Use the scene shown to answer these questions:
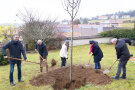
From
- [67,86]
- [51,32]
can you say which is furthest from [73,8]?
[51,32]

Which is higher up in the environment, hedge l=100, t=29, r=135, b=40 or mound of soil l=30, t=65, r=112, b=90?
hedge l=100, t=29, r=135, b=40

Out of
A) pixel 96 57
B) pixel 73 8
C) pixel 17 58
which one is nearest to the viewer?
pixel 73 8

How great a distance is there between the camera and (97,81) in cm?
526

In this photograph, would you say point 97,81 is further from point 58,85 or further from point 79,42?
point 79,42

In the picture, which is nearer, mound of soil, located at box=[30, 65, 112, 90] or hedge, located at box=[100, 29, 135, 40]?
mound of soil, located at box=[30, 65, 112, 90]

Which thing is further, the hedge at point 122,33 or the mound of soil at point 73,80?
the hedge at point 122,33

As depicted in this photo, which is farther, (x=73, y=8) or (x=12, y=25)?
(x=12, y=25)

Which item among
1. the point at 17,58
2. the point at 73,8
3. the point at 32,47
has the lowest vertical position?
the point at 32,47

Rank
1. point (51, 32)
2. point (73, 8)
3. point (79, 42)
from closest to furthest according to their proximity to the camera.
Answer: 1. point (73, 8)
2. point (51, 32)
3. point (79, 42)

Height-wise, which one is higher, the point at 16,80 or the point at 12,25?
the point at 12,25

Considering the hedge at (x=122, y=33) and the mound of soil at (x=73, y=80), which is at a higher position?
the hedge at (x=122, y=33)

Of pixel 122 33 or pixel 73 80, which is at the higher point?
pixel 122 33

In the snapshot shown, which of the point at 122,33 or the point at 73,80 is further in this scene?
the point at 122,33

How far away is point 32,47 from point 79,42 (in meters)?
7.35
